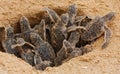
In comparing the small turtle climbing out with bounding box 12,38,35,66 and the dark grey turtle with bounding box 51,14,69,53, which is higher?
the dark grey turtle with bounding box 51,14,69,53

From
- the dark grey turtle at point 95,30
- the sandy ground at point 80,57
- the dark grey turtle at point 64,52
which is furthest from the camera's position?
the dark grey turtle at point 95,30

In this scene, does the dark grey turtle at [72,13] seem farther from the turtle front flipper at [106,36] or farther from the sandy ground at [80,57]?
the turtle front flipper at [106,36]

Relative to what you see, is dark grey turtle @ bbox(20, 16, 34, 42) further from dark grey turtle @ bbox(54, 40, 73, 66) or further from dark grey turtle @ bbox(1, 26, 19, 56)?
dark grey turtle @ bbox(54, 40, 73, 66)

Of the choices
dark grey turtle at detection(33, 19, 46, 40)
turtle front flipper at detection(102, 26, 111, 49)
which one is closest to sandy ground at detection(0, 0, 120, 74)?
turtle front flipper at detection(102, 26, 111, 49)

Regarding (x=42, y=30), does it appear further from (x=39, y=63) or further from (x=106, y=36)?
(x=106, y=36)

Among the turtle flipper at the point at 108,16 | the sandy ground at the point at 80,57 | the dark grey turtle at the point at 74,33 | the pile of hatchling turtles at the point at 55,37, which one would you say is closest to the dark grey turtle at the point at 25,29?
the pile of hatchling turtles at the point at 55,37

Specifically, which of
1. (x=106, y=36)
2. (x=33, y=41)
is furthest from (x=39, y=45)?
(x=106, y=36)
